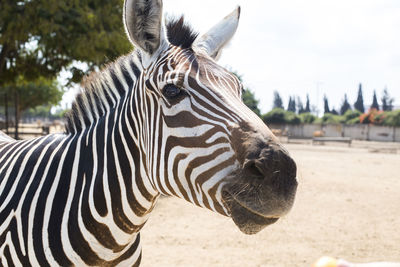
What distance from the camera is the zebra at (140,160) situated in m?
1.51

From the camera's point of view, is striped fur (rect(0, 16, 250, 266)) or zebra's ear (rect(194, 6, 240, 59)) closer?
striped fur (rect(0, 16, 250, 266))

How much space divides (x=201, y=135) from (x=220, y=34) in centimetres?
99

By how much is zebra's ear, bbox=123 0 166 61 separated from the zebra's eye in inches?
13.0

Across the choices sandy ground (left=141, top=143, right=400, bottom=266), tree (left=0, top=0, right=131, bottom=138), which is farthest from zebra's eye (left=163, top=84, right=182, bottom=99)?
tree (left=0, top=0, right=131, bottom=138)

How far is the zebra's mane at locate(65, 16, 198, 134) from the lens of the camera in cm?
221

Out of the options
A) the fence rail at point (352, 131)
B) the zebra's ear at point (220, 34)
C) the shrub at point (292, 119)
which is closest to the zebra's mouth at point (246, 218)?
the zebra's ear at point (220, 34)

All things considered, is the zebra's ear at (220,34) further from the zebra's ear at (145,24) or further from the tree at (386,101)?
the tree at (386,101)

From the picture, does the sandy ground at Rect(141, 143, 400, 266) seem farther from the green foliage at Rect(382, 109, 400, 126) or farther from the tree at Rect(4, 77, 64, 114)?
the green foliage at Rect(382, 109, 400, 126)

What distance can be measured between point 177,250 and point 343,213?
4.47m

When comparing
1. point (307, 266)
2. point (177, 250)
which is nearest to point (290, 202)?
point (307, 266)

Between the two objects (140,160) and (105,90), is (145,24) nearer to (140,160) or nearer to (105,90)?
(105,90)

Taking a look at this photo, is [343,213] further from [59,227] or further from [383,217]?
[59,227]

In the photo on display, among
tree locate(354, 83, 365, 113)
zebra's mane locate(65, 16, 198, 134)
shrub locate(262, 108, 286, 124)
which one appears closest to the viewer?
zebra's mane locate(65, 16, 198, 134)

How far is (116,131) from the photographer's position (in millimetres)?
2031
